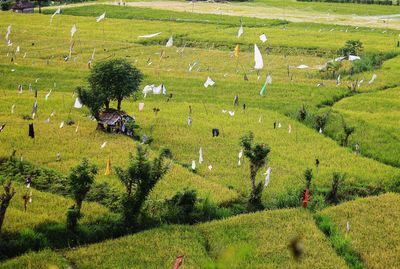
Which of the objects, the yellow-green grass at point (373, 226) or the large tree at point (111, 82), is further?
the large tree at point (111, 82)

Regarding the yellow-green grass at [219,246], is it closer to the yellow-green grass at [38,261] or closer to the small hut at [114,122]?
the yellow-green grass at [38,261]

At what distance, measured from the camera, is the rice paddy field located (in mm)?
12789

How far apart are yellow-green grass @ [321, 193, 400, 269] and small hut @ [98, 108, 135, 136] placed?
8458mm

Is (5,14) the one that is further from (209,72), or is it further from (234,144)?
(234,144)

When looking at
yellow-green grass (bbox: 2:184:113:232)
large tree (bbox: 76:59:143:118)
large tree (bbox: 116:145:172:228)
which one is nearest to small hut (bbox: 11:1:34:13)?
large tree (bbox: 76:59:143:118)

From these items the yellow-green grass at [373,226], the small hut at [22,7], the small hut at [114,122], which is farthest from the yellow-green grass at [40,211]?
the small hut at [22,7]

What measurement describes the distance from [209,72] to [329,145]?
14261 millimetres

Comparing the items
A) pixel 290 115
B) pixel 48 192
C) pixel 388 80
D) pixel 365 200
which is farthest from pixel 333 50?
pixel 48 192

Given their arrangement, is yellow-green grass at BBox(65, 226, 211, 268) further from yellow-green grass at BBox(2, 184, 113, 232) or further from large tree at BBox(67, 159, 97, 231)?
yellow-green grass at BBox(2, 184, 113, 232)

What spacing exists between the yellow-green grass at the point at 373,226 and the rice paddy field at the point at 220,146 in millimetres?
43

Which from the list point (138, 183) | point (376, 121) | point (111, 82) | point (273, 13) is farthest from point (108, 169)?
point (273, 13)

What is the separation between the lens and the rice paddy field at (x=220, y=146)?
12789mm

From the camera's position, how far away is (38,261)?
11828mm

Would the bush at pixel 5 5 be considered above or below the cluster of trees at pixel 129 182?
above
